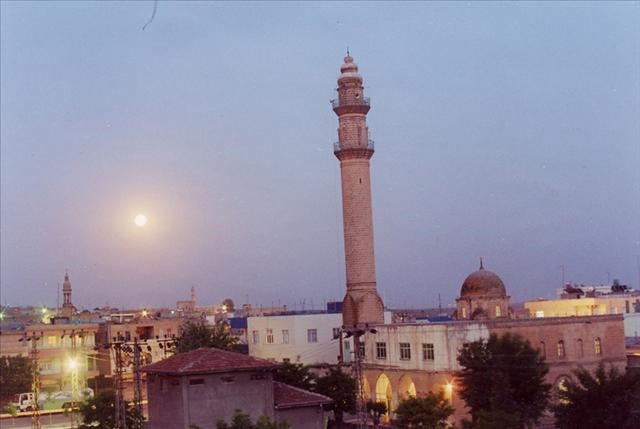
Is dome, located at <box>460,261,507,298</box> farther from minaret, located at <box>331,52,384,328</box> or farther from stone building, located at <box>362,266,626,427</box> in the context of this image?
minaret, located at <box>331,52,384,328</box>

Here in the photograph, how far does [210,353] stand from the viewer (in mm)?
30031

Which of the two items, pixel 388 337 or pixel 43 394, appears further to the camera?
pixel 43 394

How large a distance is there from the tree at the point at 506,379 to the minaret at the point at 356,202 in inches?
457

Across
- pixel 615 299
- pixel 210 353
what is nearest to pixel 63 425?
pixel 210 353

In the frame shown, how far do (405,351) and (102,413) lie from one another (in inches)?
580

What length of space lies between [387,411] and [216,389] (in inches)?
569

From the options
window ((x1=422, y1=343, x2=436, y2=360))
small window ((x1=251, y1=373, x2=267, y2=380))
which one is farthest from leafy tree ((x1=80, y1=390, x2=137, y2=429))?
window ((x1=422, y1=343, x2=436, y2=360))

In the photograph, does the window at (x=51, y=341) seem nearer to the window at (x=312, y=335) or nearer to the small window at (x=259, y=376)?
the window at (x=312, y=335)

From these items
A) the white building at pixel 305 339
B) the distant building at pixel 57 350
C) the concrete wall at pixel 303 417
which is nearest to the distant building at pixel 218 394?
the concrete wall at pixel 303 417

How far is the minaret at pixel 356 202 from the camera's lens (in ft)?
150

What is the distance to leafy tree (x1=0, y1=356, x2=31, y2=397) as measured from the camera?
50.5 metres

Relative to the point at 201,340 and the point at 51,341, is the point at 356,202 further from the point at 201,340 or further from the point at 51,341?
the point at 51,341

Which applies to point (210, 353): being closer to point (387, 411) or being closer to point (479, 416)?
point (479, 416)

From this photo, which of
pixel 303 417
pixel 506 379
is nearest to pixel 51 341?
pixel 303 417
